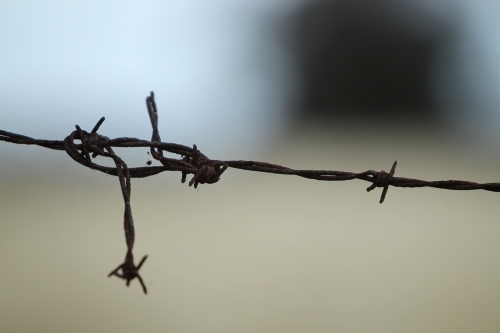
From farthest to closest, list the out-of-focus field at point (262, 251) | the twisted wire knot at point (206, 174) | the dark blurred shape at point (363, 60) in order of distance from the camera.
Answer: the dark blurred shape at point (363, 60) → the out-of-focus field at point (262, 251) → the twisted wire knot at point (206, 174)

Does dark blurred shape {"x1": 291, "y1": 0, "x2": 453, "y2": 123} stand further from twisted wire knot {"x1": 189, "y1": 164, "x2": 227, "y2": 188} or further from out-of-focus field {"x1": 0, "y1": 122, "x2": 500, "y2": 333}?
twisted wire knot {"x1": 189, "y1": 164, "x2": 227, "y2": 188}

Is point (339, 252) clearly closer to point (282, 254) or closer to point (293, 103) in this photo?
point (282, 254)

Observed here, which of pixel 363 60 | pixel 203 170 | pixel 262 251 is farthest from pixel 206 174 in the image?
pixel 363 60

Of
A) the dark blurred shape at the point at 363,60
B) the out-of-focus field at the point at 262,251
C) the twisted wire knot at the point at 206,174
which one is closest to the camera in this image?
the twisted wire knot at the point at 206,174

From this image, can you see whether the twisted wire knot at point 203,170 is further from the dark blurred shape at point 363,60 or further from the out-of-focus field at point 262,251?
the dark blurred shape at point 363,60

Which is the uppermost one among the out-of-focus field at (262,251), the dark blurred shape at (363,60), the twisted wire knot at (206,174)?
the dark blurred shape at (363,60)

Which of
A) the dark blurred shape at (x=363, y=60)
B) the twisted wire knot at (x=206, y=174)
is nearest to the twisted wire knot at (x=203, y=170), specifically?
the twisted wire knot at (x=206, y=174)

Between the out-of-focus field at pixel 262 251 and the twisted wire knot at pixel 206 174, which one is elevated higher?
the twisted wire knot at pixel 206 174

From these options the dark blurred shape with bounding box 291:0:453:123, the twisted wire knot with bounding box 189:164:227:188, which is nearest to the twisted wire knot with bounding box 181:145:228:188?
the twisted wire knot with bounding box 189:164:227:188
